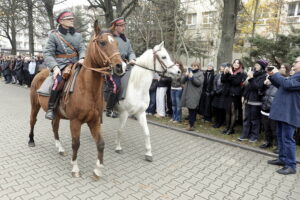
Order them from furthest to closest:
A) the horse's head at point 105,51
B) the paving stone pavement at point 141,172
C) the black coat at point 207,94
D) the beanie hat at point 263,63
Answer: the black coat at point 207,94, the beanie hat at point 263,63, the paving stone pavement at point 141,172, the horse's head at point 105,51

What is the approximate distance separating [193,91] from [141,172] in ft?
11.8

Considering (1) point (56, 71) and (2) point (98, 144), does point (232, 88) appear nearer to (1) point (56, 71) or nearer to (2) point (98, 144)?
(2) point (98, 144)

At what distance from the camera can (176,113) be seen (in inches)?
324

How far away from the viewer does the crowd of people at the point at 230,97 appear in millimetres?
5770

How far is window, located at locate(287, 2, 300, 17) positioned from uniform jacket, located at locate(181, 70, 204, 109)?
83.3 ft

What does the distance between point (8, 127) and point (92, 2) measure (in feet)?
32.0

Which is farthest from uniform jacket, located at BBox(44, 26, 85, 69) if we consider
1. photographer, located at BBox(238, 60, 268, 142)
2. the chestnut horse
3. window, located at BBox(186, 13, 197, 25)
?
window, located at BBox(186, 13, 197, 25)

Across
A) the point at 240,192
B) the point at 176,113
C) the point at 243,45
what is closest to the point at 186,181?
the point at 240,192

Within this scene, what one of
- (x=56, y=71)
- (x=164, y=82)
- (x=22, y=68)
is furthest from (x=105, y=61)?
(x=22, y=68)

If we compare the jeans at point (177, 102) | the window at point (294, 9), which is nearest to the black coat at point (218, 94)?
the jeans at point (177, 102)

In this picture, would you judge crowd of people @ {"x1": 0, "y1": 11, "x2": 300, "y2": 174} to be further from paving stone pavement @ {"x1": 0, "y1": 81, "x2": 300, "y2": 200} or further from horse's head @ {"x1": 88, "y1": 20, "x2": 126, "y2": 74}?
paving stone pavement @ {"x1": 0, "y1": 81, "x2": 300, "y2": 200}

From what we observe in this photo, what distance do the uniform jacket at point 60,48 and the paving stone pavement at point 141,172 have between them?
6.48 ft

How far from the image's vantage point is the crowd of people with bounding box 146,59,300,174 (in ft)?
18.9

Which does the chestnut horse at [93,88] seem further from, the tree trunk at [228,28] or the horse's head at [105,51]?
the tree trunk at [228,28]
